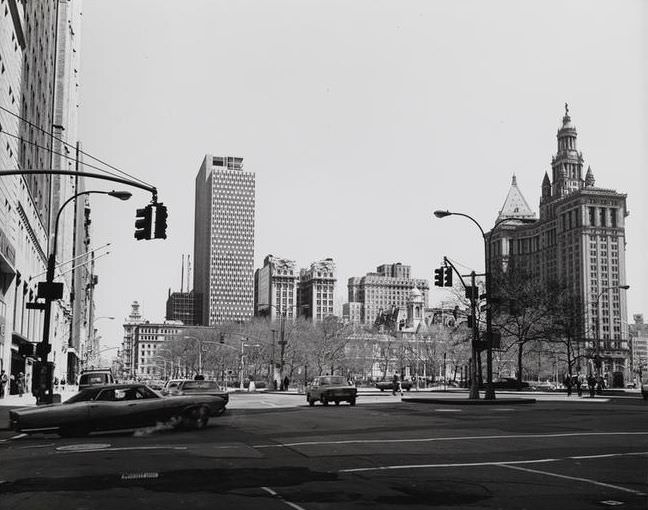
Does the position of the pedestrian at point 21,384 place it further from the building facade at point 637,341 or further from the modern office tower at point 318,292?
the modern office tower at point 318,292

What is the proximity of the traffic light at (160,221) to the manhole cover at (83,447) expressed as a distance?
7747 millimetres

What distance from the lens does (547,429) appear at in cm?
1978

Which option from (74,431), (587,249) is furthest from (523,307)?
(74,431)

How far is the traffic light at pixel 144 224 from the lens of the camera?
22.2 meters

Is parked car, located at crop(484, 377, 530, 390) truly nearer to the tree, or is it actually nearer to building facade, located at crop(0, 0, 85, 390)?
the tree

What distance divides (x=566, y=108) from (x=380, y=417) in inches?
7349

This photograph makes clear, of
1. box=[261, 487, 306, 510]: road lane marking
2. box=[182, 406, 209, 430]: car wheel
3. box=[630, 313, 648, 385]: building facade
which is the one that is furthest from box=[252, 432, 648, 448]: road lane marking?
box=[630, 313, 648, 385]: building facade

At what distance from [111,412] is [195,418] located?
7.75 ft

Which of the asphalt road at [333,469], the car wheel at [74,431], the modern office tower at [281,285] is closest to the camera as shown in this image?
the asphalt road at [333,469]

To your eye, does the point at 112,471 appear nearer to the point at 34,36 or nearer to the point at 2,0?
the point at 2,0

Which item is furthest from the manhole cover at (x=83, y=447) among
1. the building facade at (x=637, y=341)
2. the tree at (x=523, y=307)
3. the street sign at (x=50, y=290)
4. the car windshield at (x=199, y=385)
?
the building facade at (x=637, y=341)

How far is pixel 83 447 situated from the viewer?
51.9 feet

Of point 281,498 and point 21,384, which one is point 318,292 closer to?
point 21,384

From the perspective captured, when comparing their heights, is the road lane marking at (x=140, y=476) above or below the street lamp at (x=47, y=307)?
below
